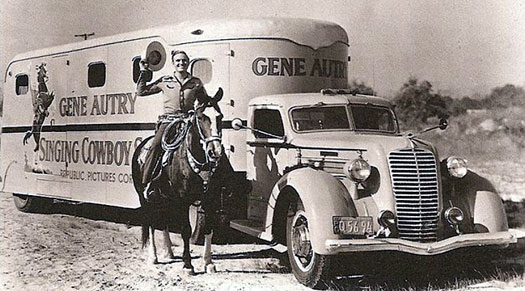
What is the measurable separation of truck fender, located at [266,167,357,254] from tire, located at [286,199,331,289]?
0.45 ft

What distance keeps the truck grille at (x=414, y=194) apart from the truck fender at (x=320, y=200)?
0.38m

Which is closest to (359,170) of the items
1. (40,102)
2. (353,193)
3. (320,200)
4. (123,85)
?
(353,193)

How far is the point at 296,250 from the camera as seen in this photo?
4938 mm

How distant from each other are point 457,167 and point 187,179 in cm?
209

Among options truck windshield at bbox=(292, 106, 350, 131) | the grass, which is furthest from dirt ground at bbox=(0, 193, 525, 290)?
truck windshield at bbox=(292, 106, 350, 131)

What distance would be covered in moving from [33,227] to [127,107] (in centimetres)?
190

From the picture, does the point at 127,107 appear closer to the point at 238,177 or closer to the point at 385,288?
the point at 238,177

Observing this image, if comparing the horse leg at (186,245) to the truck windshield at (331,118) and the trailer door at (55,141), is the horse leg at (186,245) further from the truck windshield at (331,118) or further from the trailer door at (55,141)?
the trailer door at (55,141)

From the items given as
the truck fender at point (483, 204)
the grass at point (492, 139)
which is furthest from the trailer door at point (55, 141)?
the truck fender at point (483, 204)

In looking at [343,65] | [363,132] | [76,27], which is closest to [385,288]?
[363,132]

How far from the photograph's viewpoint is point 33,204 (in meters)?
8.12

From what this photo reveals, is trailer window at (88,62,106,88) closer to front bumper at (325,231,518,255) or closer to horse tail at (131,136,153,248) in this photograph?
horse tail at (131,136,153,248)

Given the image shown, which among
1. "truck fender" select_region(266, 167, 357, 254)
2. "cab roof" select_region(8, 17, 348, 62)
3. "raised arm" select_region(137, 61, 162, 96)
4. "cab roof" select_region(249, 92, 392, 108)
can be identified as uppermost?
"cab roof" select_region(8, 17, 348, 62)

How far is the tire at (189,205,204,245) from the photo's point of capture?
18.4 feet
